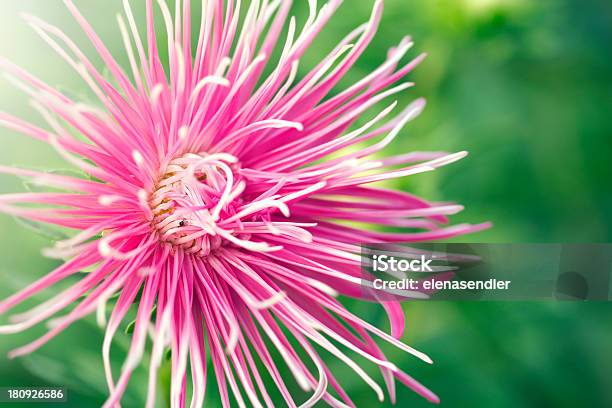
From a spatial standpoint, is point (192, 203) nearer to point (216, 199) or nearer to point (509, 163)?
point (216, 199)

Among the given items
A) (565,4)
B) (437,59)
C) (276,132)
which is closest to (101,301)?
(276,132)

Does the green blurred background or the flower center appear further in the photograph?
the green blurred background

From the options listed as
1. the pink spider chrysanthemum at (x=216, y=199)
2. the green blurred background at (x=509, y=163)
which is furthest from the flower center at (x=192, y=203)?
the green blurred background at (x=509, y=163)

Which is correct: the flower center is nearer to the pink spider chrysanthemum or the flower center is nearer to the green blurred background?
the pink spider chrysanthemum

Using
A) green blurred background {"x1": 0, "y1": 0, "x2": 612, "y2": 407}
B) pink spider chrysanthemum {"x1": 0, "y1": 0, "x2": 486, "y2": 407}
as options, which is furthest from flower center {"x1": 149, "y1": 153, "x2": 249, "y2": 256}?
green blurred background {"x1": 0, "y1": 0, "x2": 612, "y2": 407}

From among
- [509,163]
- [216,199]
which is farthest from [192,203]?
[509,163]

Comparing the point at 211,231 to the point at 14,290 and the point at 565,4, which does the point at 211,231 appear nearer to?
the point at 14,290
